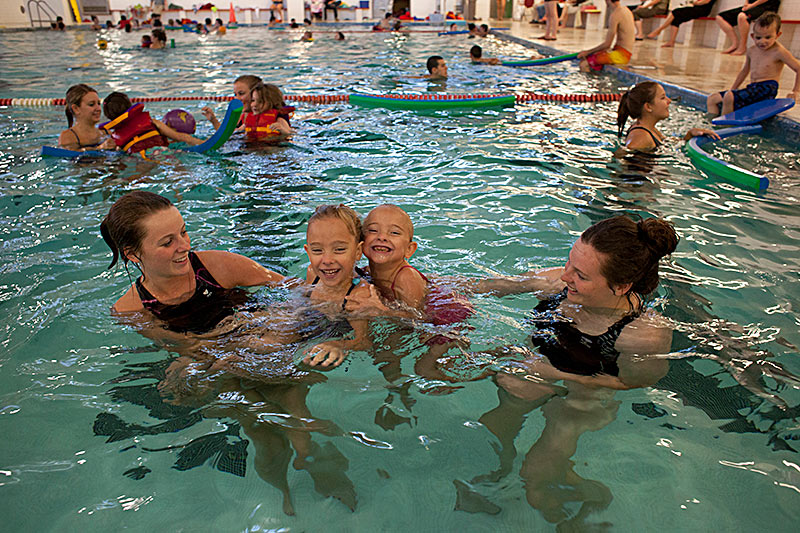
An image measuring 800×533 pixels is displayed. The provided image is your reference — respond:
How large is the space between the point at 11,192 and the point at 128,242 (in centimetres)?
385

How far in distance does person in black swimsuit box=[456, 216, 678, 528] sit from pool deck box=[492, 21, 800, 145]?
5750 millimetres

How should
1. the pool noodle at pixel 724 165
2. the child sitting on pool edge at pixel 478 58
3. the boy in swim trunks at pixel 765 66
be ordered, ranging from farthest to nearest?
the child sitting on pool edge at pixel 478 58, the boy in swim trunks at pixel 765 66, the pool noodle at pixel 724 165

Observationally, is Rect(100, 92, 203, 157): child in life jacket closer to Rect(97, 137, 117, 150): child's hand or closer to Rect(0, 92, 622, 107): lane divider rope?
Rect(97, 137, 117, 150): child's hand

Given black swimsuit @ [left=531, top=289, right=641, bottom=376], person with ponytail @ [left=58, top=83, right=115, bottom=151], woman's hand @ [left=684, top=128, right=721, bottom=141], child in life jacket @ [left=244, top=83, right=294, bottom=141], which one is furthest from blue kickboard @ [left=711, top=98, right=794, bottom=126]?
person with ponytail @ [left=58, top=83, right=115, bottom=151]

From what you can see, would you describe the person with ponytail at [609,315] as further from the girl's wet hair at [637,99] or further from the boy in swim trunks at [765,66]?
the boy in swim trunks at [765,66]

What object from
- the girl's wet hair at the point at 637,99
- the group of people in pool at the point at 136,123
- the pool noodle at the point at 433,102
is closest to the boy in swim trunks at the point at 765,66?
the girl's wet hair at the point at 637,99

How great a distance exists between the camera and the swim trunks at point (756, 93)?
7.71 meters

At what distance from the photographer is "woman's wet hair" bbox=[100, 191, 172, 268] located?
9.16 feet

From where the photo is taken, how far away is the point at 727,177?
573 centimetres

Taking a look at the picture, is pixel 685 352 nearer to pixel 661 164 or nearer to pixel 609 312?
pixel 609 312

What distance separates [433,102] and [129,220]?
7023mm

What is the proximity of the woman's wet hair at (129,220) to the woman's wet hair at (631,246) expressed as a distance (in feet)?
7.01

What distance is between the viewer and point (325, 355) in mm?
2801

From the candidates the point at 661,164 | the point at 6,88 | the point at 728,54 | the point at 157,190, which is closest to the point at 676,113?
the point at 661,164
